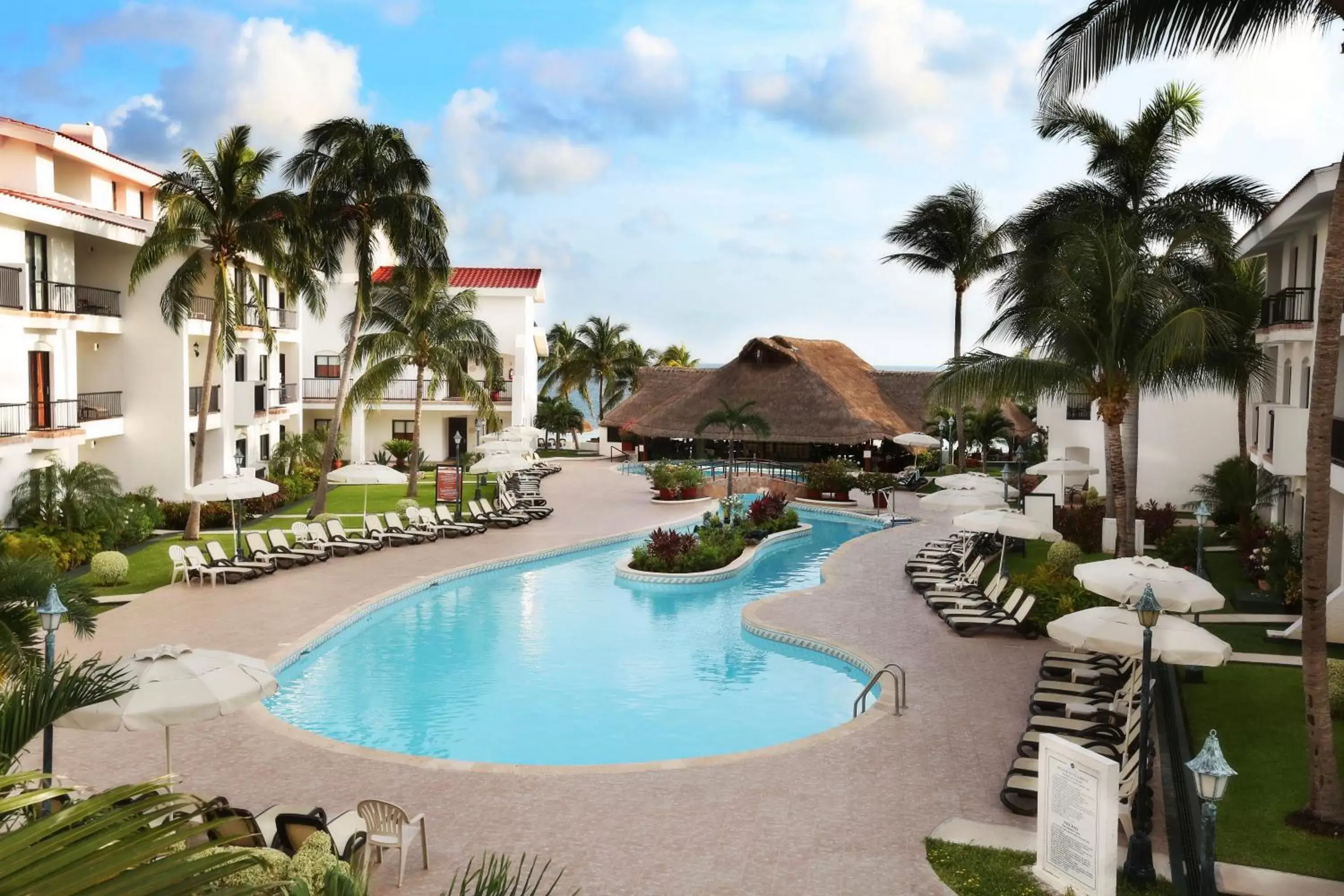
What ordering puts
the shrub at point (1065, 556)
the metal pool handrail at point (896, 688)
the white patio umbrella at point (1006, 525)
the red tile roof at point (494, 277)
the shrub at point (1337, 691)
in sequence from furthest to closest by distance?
the red tile roof at point (494, 277), the shrub at point (1065, 556), the white patio umbrella at point (1006, 525), the metal pool handrail at point (896, 688), the shrub at point (1337, 691)

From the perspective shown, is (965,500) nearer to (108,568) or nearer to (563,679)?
(563,679)

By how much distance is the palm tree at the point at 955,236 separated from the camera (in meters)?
40.2

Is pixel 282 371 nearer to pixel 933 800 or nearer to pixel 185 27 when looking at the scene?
pixel 185 27

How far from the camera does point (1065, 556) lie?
2173cm

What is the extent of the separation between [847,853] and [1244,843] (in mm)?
3407

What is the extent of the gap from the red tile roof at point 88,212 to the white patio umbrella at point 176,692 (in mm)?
16862

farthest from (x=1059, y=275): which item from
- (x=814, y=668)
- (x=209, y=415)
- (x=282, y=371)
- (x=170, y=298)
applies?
(x=282, y=371)

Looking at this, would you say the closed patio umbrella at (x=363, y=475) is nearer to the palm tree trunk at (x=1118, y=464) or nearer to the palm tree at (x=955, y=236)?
the palm tree trunk at (x=1118, y=464)

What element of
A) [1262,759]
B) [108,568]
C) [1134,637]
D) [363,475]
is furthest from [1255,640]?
[108,568]

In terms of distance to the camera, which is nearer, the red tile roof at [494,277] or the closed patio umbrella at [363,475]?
the closed patio umbrella at [363,475]

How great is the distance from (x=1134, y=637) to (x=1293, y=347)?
1510cm

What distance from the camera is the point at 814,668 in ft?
55.2

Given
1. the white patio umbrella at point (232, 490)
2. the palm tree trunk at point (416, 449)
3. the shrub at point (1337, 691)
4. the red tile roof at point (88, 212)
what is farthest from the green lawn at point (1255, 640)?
the red tile roof at point (88, 212)

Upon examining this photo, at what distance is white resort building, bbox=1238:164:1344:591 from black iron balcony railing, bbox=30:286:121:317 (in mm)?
24779
